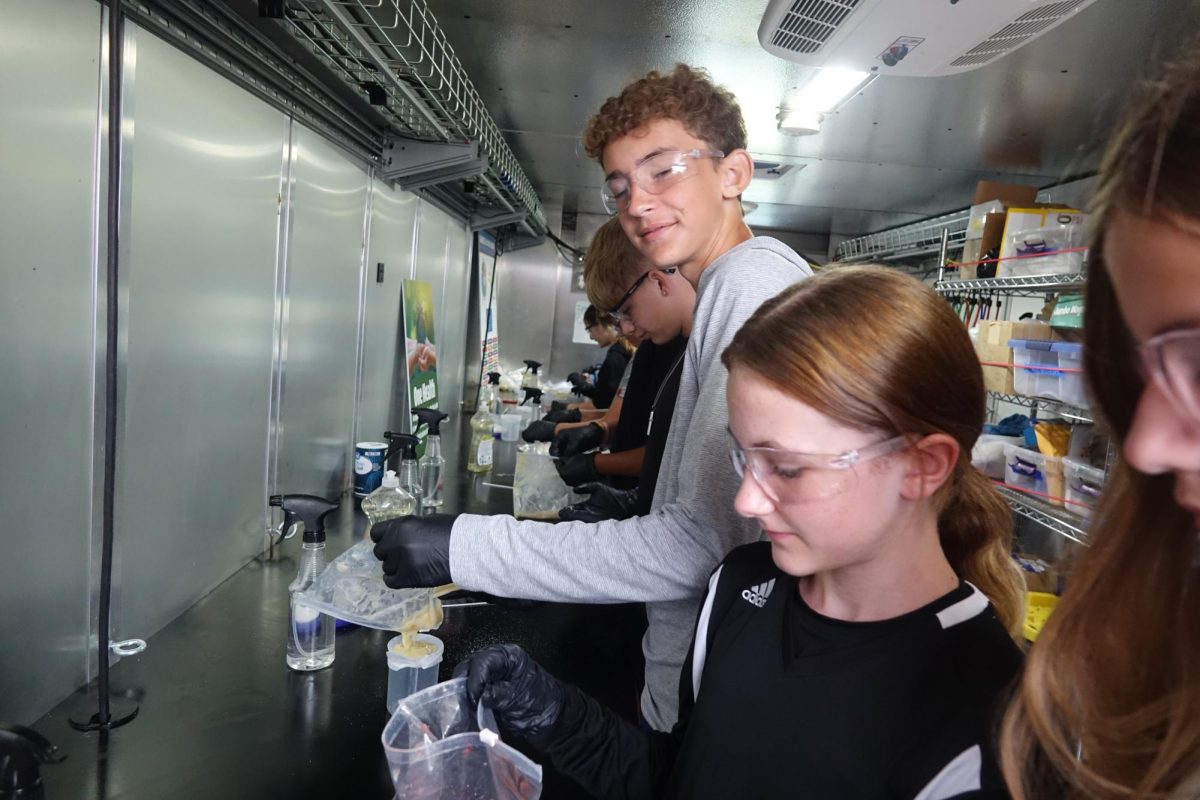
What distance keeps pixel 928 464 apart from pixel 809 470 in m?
0.13

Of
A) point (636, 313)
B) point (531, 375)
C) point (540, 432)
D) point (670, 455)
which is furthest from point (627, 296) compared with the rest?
point (531, 375)

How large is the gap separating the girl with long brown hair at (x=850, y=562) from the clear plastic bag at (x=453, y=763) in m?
0.18

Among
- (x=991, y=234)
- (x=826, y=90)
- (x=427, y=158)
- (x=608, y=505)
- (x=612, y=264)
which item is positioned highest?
(x=826, y=90)

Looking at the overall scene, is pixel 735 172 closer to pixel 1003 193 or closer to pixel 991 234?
pixel 991 234

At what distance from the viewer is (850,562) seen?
2.30 ft

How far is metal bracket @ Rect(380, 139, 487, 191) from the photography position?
8.15 feet

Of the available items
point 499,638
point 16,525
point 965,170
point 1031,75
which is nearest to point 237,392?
point 16,525

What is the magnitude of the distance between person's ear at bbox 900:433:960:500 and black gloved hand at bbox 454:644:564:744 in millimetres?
507

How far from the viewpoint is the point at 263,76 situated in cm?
159

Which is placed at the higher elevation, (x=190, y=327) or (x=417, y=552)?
(x=190, y=327)

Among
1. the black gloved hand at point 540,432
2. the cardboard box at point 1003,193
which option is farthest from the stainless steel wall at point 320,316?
the cardboard box at point 1003,193

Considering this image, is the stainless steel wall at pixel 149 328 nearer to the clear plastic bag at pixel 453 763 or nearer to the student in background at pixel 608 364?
the clear plastic bag at pixel 453 763

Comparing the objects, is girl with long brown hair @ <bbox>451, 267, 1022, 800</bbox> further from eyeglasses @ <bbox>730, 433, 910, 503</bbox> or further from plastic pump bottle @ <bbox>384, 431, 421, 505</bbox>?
plastic pump bottle @ <bbox>384, 431, 421, 505</bbox>

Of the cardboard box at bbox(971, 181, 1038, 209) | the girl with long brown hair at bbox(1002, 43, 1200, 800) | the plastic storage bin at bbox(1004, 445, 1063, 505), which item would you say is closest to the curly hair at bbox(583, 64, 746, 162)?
the girl with long brown hair at bbox(1002, 43, 1200, 800)
